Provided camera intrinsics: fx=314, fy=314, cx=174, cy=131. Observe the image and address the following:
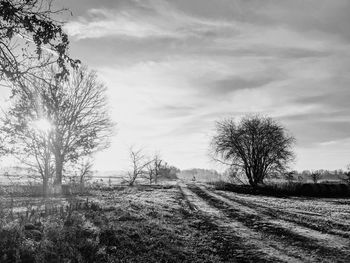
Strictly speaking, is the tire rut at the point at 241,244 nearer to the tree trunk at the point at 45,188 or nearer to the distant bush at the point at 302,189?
the tree trunk at the point at 45,188

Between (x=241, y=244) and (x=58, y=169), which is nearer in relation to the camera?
(x=241, y=244)

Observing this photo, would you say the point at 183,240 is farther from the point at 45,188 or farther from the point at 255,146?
the point at 255,146

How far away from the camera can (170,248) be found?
323 inches

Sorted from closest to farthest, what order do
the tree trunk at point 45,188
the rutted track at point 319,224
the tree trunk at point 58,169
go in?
1. the rutted track at point 319,224
2. the tree trunk at point 45,188
3. the tree trunk at point 58,169

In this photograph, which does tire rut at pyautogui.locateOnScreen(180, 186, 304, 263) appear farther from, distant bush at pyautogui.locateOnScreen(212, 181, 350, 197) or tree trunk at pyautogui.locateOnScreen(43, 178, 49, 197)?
distant bush at pyautogui.locateOnScreen(212, 181, 350, 197)

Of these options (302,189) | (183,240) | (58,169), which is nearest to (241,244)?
(183,240)

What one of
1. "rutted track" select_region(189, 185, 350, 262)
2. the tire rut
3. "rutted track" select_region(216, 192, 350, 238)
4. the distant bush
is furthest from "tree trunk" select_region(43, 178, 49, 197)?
the distant bush

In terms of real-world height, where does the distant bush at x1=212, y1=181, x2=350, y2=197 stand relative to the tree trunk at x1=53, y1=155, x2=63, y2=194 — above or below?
below

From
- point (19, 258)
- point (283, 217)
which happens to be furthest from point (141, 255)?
point (283, 217)

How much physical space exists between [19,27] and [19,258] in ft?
15.1

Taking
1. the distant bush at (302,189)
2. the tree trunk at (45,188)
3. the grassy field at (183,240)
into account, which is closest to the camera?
the grassy field at (183,240)

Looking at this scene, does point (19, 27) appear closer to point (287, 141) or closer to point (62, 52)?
point (62, 52)

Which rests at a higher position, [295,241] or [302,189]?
[295,241]

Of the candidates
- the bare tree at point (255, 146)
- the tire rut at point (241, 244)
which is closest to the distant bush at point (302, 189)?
the bare tree at point (255, 146)
